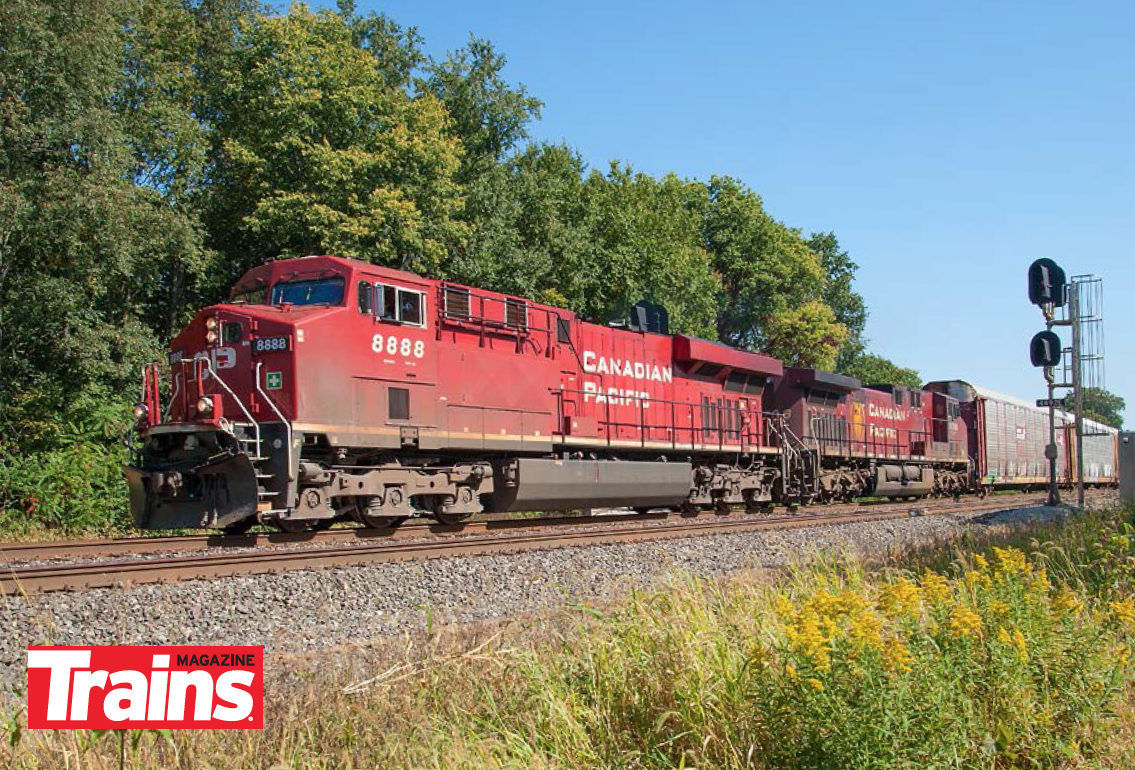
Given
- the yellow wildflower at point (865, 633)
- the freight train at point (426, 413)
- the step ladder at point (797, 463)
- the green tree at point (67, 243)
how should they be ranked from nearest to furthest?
the yellow wildflower at point (865, 633) → the freight train at point (426, 413) → the green tree at point (67, 243) → the step ladder at point (797, 463)

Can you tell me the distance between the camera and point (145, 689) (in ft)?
14.1

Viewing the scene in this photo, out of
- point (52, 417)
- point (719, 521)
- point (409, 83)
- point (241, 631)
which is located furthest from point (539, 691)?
point (409, 83)

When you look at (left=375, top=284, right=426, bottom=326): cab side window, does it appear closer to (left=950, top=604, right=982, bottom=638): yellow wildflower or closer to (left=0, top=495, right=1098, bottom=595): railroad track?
(left=0, top=495, right=1098, bottom=595): railroad track

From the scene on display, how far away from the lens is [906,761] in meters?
4.11

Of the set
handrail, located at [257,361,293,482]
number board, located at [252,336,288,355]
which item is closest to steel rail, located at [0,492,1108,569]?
handrail, located at [257,361,293,482]

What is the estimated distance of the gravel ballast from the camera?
720cm

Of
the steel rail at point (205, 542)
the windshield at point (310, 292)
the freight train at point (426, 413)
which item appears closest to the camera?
the steel rail at point (205, 542)

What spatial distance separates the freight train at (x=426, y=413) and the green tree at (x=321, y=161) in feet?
30.0

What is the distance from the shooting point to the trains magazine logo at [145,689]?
13.9ft

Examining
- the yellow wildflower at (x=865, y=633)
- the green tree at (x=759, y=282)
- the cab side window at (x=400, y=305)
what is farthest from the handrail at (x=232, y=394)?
the green tree at (x=759, y=282)

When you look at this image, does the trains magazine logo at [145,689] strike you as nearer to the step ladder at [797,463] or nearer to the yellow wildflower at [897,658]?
the yellow wildflower at [897,658]

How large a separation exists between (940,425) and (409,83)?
75.8ft

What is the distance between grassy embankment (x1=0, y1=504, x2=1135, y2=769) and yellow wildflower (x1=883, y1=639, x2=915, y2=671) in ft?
0.04

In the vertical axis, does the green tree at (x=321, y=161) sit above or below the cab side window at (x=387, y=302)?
above
